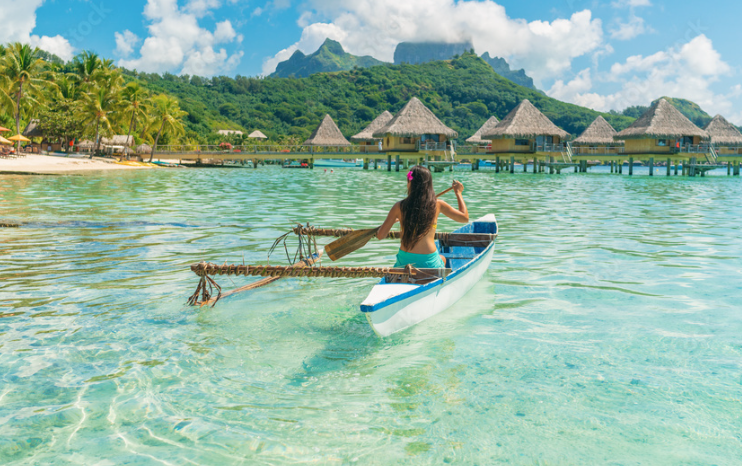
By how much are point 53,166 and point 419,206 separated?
39.9 metres

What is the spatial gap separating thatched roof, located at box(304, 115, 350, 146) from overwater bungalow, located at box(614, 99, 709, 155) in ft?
87.0

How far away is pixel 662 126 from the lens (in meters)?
41.4

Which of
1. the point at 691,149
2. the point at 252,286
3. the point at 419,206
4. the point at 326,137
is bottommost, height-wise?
the point at 252,286

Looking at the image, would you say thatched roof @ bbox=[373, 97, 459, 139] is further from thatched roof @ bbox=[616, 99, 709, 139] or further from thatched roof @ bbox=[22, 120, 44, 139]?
thatched roof @ bbox=[22, 120, 44, 139]

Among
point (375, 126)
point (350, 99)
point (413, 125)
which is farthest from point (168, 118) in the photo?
point (350, 99)

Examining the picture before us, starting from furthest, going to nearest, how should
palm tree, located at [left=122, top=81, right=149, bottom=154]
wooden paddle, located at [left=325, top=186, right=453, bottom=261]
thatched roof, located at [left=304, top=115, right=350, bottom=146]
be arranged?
thatched roof, located at [left=304, top=115, right=350, bottom=146] < palm tree, located at [left=122, top=81, right=149, bottom=154] < wooden paddle, located at [left=325, top=186, right=453, bottom=261]

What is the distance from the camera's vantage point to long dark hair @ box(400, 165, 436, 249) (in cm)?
507

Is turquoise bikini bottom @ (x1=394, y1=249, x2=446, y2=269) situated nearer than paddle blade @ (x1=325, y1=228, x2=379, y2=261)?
Yes

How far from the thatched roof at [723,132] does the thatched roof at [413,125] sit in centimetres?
2068

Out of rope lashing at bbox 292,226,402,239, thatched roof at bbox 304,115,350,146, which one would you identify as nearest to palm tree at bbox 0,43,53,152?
thatched roof at bbox 304,115,350,146

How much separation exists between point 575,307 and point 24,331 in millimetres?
5772

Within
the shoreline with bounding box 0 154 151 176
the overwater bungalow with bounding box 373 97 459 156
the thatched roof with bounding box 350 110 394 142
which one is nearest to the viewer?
the shoreline with bounding box 0 154 151 176

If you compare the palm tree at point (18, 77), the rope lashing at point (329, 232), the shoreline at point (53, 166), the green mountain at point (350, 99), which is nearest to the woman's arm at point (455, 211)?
the rope lashing at point (329, 232)

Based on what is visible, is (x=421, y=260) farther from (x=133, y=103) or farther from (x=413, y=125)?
(x=133, y=103)
